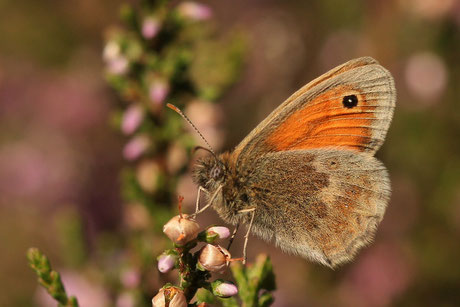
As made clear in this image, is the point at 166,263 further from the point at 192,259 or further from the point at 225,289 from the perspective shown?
the point at 225,289

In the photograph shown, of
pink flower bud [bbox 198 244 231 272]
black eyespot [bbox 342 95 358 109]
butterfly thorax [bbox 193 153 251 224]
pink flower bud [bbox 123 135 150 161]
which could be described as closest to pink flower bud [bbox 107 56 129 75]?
pink flower bud [bbox 123 135 150 161]

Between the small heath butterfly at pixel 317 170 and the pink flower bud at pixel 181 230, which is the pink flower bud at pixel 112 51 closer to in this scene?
the small heath butterfly at pixel 317 170

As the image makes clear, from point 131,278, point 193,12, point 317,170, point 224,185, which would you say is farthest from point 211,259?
point 193,12

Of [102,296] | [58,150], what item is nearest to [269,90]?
[58,150]

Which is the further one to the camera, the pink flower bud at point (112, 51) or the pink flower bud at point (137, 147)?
the pink flower bud at point (137, 147)

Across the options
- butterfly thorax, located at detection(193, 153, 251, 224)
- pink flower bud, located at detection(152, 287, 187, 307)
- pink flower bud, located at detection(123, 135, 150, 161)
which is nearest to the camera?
pink flower bud, located at detection(152, 287, 187, 307)

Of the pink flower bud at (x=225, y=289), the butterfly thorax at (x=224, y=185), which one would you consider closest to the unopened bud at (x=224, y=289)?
the pink flower bud at (x=225, y=289)

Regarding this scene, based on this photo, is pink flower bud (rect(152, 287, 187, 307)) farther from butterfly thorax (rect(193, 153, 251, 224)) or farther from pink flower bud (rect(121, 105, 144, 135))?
pink flower bud (rect(121, 105, 144, 135))
